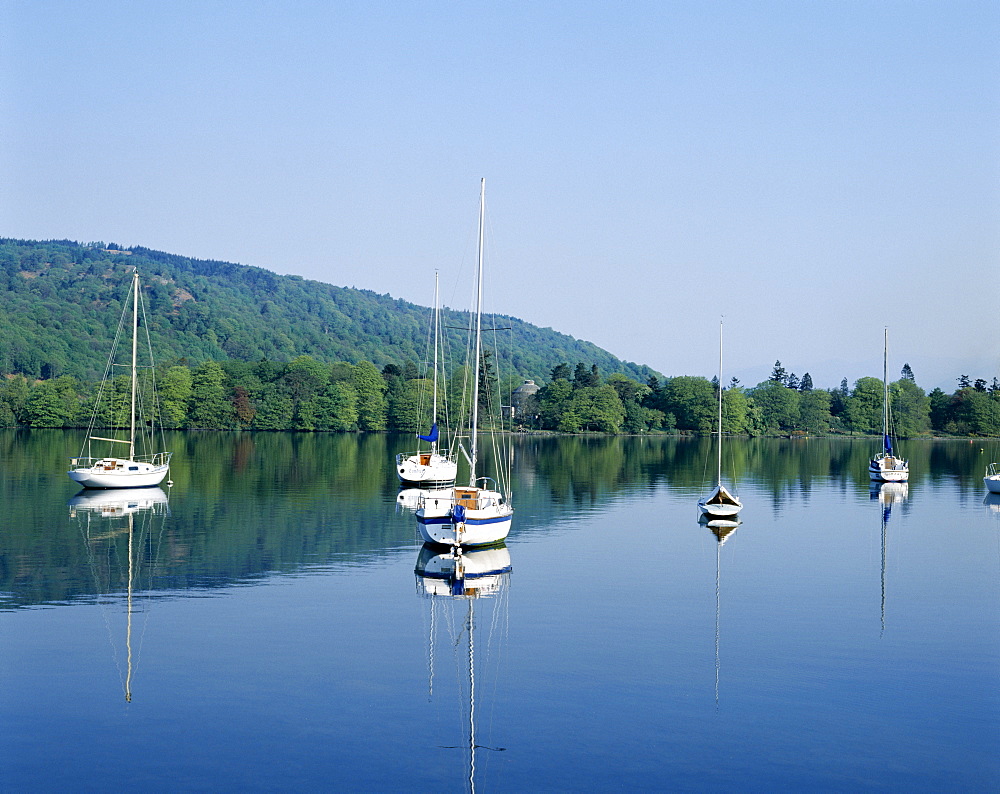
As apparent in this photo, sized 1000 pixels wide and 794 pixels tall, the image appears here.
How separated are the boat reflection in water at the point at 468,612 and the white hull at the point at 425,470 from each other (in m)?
24.2

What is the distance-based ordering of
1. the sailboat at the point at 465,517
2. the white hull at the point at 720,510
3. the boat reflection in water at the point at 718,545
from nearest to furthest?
the boat reflection in water at the point at 718,545
the sailboat at the point at 465,517
the white hull at the point at 720,510

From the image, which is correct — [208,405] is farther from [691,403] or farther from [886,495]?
[886,495]

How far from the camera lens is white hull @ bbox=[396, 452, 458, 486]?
60531 millimetres

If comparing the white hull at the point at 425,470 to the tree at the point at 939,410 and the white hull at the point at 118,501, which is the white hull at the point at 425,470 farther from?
the tree at the point at 939,410

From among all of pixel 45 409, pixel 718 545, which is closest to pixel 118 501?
pixel 718 545

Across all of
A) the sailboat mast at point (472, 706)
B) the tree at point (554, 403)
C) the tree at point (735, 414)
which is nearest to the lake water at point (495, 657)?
the sailboat mast at point (472, 706)

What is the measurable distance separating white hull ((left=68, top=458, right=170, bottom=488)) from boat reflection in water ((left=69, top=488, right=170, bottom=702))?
45cm

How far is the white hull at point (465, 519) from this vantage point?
34312 mm

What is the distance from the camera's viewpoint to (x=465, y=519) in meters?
34.3

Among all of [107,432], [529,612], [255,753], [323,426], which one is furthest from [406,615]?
[323,426]

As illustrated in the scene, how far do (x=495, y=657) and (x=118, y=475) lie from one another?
126 ft

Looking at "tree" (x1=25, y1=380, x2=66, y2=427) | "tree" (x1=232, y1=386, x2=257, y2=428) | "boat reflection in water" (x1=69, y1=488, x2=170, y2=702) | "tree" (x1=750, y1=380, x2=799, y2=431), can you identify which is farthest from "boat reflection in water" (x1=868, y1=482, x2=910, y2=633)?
"tree" (x1=25, y1=380, x2=66, y2=427)

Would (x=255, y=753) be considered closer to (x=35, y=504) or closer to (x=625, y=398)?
(x=35, y=504)

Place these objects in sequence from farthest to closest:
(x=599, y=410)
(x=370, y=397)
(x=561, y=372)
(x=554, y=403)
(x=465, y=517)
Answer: (x=561, y=372)
(x=554, y=403)
(x=599, y=410)
(x=370, y=397)
(x=465, y=517)
